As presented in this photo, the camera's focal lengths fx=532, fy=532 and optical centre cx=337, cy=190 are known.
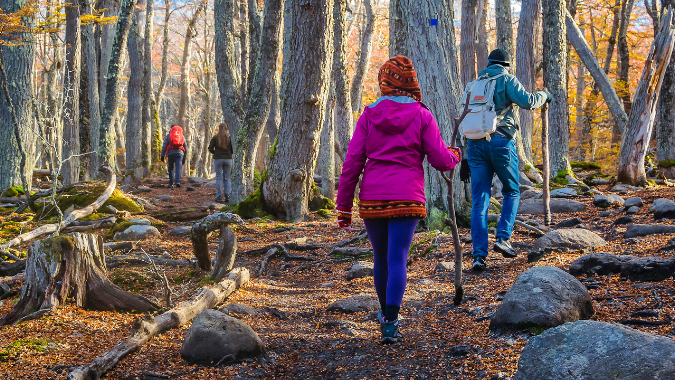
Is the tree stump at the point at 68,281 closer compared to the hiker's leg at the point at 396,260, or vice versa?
the hiker's leg at the point at 396,260

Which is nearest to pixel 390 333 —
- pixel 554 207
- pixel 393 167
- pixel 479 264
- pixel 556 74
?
pixel 393 167

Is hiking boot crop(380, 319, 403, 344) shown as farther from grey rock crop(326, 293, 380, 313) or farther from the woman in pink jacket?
grey rock crop(326, 293, 380, 313)

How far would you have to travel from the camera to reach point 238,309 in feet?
15.5

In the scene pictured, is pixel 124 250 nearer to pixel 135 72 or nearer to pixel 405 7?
pixel 405 7

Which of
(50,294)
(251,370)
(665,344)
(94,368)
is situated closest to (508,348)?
(665,344)

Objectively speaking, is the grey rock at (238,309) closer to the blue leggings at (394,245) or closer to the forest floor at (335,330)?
the forest floor at (335,330)

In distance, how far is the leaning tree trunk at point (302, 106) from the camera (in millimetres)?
9602

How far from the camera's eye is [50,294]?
14.1ft

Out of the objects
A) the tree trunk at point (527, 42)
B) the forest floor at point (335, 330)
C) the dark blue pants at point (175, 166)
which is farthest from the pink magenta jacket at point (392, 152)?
the dark blue pants at point (175, 166)

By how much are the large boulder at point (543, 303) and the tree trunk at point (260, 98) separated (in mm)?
9088

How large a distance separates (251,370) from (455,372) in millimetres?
1270

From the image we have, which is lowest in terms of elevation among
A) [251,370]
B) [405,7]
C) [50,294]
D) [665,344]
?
[251,370]

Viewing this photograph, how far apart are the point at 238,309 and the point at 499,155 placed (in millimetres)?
2897

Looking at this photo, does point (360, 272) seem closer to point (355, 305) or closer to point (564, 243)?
point (355, 305)
